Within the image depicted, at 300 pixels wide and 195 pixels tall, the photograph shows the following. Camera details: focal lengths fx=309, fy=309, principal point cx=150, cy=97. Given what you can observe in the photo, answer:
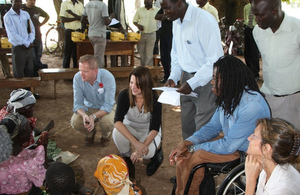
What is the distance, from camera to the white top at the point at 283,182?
1.77m

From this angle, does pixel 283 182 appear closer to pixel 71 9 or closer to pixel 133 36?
pixel 133 36

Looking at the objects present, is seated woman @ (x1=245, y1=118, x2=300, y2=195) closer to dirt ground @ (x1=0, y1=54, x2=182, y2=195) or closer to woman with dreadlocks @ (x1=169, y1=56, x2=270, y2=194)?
woman with dreadlocks @ (x1=169, y1=56, x2=270, y2=194)

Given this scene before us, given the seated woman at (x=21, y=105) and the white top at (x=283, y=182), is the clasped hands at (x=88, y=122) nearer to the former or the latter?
the seated woman at (x=21, y=105)

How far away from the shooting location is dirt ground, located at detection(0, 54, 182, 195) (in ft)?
11.6

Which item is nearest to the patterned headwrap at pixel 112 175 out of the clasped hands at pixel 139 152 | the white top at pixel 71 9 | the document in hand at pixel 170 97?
the document in hand at pixel 170 97

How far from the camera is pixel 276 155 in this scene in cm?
191

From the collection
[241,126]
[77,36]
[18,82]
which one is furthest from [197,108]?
[77,36]

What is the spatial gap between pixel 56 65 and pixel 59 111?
404cm

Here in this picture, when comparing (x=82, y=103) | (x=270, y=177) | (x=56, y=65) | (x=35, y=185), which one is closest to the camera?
(x=270, y=177)

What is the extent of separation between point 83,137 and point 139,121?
1.42m

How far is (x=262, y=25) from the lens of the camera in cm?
283

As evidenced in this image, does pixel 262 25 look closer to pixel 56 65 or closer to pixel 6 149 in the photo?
pixel 6 149

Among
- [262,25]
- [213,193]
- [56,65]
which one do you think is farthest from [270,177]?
[56,65]

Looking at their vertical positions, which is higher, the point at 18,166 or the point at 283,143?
the point at 283,143
